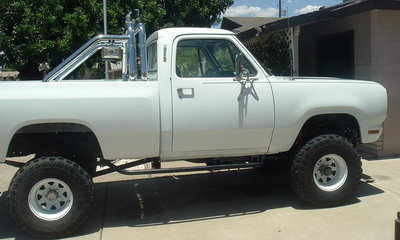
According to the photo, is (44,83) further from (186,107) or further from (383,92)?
(383,92)

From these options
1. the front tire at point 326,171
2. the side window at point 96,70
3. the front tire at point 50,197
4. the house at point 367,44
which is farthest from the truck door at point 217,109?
the side window at point 96,70

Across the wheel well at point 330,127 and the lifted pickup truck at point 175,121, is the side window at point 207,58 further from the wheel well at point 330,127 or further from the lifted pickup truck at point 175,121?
the wheel well at point 330,127

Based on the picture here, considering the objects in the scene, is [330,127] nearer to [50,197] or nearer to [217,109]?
[217,109]

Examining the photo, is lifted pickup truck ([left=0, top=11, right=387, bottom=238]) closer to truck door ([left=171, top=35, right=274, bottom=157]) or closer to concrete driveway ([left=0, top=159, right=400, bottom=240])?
truck door ([left=171, top=35, right=274, bottom=157])

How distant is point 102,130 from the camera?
4957 millimetres

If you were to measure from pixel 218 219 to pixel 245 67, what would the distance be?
6.01 ft

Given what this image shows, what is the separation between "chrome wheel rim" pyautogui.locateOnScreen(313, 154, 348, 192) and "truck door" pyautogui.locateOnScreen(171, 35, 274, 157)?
75 centimetres

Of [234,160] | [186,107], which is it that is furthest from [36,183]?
[234,160]

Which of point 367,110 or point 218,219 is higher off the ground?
point 367,110

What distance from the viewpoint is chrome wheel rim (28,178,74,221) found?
4.91 metres

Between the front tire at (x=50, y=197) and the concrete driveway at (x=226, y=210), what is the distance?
0.24m

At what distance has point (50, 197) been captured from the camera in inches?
194

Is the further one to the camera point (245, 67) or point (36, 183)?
point (245, 67)

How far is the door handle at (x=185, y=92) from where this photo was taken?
17.1 ft
